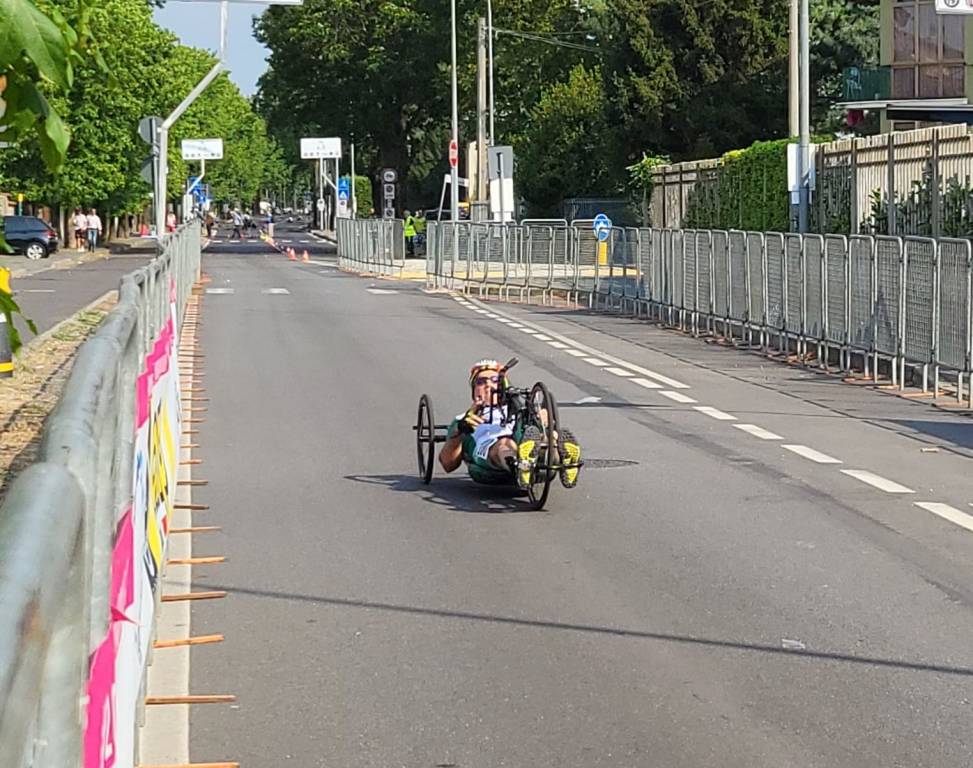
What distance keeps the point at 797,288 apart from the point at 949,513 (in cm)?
1186

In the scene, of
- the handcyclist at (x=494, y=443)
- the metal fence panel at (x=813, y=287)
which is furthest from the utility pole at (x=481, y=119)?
the handcyclist at (x=494, y=443)

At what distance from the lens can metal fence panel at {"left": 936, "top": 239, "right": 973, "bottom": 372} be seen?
54.4 ft

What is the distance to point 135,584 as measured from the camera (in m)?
5.59

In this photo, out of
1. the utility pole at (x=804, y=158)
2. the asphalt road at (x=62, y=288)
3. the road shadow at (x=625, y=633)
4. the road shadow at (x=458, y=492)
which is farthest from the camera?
the asphalt road at (x=62, y=288)

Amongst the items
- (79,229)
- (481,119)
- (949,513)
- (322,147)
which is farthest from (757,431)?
(322,147)

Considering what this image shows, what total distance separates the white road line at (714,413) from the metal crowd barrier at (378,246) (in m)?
36.4

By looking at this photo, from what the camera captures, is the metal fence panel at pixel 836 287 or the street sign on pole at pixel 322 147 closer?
the metal fence panel at pixel 836 287

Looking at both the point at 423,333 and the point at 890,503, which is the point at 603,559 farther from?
the point at 423,333

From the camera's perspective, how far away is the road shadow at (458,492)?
10773 millimetres

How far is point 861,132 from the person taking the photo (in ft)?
187

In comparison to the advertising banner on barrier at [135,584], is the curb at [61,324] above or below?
below

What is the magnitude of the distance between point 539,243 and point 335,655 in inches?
1242

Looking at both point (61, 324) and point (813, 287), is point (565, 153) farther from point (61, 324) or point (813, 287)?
point (813, 287)

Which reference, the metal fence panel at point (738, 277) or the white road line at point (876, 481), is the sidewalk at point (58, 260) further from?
the white road line at point (876, 481)
